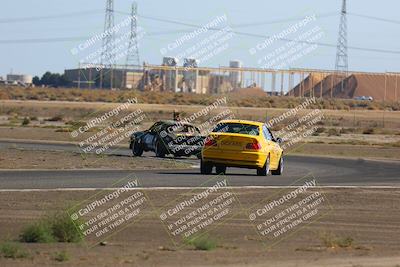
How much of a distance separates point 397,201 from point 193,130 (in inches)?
561

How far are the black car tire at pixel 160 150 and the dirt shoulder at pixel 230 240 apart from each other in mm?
14106

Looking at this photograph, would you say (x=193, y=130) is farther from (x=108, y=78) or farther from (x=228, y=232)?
(x=108, y=78)

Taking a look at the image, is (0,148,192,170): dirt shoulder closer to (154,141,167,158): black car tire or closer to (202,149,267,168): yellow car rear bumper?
(154,141,167,158): black car tire

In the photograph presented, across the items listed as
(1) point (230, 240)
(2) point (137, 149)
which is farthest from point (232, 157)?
(1) point (230, 240)

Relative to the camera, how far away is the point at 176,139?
3712 cm

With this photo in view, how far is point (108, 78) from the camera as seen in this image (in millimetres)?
163875

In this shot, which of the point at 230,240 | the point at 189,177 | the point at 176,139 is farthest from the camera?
the point at 176,139

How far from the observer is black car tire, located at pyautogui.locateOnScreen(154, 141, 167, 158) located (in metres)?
37.6

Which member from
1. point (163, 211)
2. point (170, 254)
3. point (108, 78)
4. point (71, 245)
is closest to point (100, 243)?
point (71, 245)

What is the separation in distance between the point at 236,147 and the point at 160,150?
9.64 metres

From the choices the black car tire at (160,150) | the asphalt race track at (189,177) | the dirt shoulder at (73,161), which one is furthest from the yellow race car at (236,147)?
the black car tire at (160,150)

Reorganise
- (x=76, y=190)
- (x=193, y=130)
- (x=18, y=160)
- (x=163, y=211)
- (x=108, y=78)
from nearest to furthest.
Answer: (x=163, y=211), (x=76, y=190), (x=18, y=160), (x=193, y=130), (x=108, y=78)

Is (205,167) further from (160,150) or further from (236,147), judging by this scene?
(160,150)

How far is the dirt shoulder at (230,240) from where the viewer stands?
46.0 feet
